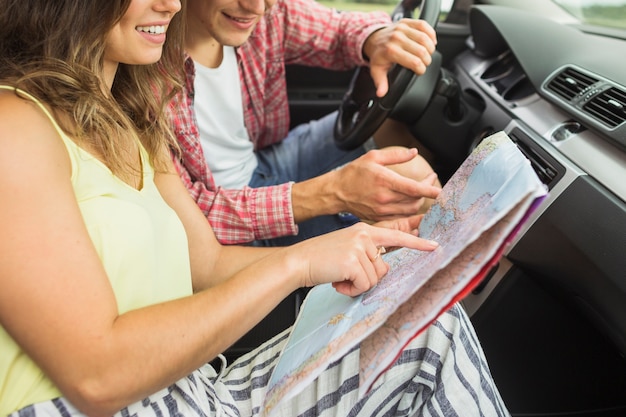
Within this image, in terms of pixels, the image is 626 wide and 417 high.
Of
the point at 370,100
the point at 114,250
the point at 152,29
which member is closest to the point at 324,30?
the point at 370,100

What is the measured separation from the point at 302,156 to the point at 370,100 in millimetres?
345

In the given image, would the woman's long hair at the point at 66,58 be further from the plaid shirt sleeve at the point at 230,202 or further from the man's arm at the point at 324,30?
the man's arm at the point at 324,30

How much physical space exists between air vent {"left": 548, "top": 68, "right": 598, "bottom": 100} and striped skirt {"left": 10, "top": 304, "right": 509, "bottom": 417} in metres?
0.58

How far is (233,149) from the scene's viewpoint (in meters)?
1.37

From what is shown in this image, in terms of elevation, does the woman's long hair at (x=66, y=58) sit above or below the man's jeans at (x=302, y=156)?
above

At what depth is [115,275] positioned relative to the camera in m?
0.70

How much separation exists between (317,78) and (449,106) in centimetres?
63

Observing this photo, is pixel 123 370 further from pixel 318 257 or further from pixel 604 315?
pixel 604 315

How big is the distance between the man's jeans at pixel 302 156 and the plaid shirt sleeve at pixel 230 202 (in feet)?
0.87

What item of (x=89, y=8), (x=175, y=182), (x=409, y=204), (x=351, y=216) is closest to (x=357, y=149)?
(x=351, y=216)

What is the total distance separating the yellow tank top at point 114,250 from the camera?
660 millimetres

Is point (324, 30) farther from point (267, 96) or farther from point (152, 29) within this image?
point (152, 29)

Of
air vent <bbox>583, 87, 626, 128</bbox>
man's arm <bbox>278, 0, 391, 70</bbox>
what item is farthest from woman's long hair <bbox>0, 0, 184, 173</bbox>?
air vent <bbox>583, 87, 626, 128</bbox>

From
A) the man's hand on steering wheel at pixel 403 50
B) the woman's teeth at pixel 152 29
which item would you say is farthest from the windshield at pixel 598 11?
the woman's teeth at pixel 152 29
